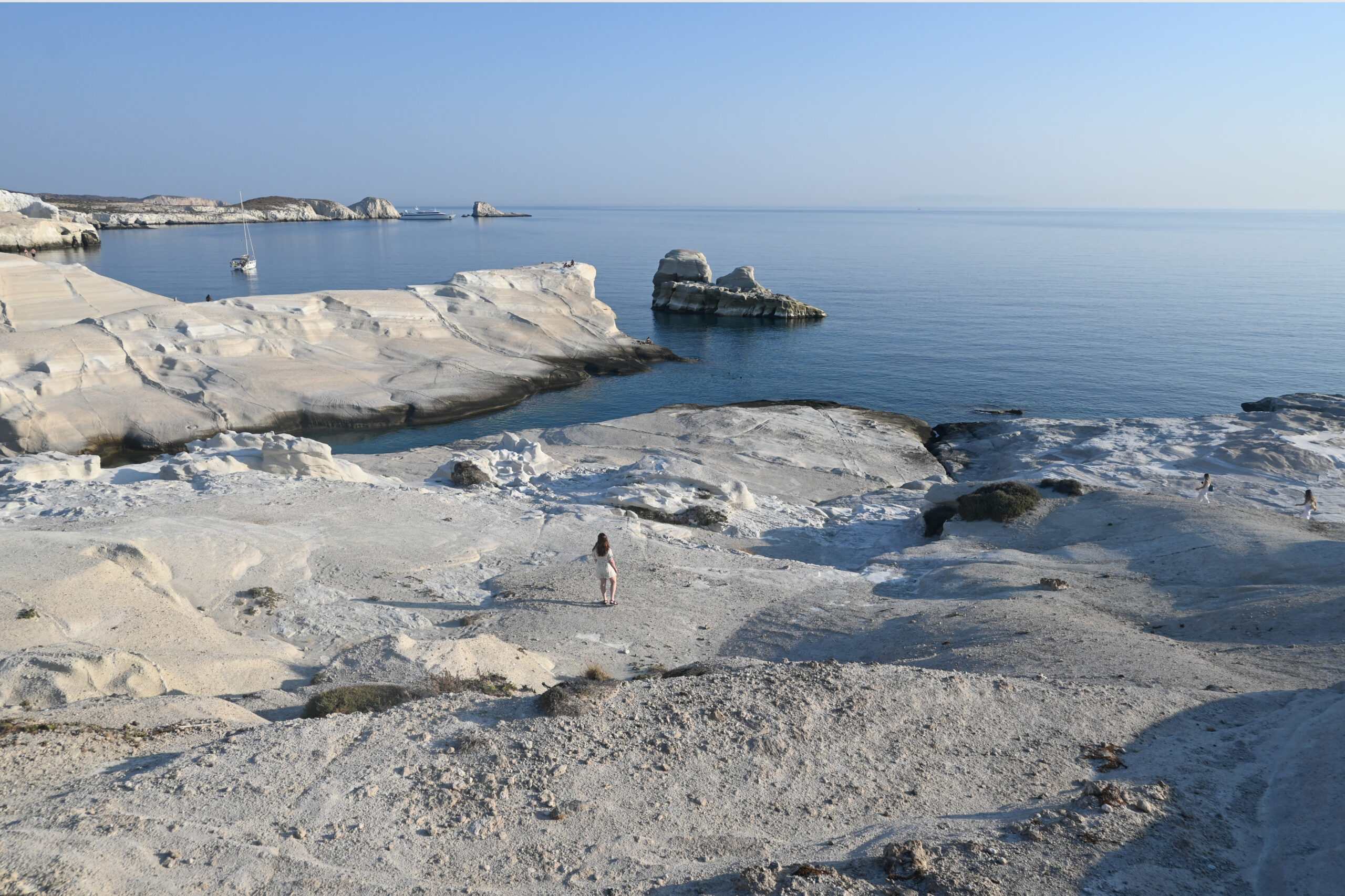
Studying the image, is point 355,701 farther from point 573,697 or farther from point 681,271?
point 681,271

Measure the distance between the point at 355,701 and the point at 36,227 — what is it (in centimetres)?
13629

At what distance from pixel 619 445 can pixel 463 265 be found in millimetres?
85423

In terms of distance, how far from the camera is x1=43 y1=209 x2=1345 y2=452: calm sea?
47.6 m

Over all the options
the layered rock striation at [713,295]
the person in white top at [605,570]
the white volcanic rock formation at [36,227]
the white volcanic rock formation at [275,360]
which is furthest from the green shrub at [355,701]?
the white volcanic rock formation at [36,227]

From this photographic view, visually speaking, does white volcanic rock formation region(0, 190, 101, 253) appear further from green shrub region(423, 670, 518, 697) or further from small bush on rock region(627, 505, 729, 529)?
green shrub region(423, 670, 518, 697)

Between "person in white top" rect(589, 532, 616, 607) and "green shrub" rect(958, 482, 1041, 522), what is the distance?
1197cm

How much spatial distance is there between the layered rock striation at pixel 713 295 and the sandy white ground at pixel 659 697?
54.2m

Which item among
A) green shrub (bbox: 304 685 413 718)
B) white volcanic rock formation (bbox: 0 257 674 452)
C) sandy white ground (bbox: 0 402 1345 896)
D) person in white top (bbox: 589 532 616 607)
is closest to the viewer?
sandy white ground (bbox: 0 402 1345 896)

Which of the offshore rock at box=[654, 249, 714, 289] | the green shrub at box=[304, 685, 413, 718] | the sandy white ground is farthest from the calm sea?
the green shrub at box=[304, 685, 413, 718]

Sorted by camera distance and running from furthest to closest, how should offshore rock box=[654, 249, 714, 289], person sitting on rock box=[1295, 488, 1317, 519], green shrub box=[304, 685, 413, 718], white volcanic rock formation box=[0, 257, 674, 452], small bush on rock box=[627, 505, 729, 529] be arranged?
offshore rock box=[654, 249, 714, 289]
white volcanic rock formation box=[0, 257, 674, 452]
person sitting on rock box=[1295, 488, 1317, 519]
small bush on rock box=[627, 505, 729, 529]
green shrub box=[304, 685, 413, 718]

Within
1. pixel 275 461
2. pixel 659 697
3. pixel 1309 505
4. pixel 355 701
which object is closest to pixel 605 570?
pixel 659 697

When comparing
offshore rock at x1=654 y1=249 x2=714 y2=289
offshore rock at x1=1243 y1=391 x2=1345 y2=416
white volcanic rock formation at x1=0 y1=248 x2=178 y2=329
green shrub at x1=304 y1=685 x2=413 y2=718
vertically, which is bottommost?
green shrub at x1=304 y1=685 x2=413 y2=718

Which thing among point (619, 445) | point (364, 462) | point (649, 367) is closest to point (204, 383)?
point (364, 462)

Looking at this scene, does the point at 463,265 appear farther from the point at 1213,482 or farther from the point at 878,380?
the point at 1213,482
